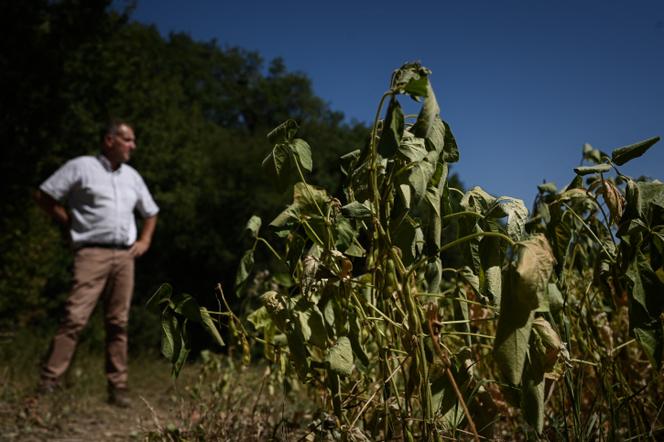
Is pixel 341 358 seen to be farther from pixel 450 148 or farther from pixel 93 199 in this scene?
pixel 93 199

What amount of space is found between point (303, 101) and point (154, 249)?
46.0 ft

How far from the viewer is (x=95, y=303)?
3881 mm

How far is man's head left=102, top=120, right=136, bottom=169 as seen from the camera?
4.00m

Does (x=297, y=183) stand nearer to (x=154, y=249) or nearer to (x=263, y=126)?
(x=154, y=249)

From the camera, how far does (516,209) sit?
0.95 m

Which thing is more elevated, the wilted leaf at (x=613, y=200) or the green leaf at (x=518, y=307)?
the wilted leaf at (x=613, y=200)

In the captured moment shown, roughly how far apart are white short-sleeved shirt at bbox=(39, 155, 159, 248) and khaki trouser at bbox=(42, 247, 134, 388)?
11 cm

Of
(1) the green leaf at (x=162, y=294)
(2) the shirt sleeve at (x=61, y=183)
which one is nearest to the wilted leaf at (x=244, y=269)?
(1) the green leaf at (x=162, y=294)

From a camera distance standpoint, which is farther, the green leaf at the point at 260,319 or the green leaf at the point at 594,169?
the green leaf at the point at 260,319

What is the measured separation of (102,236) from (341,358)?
131 inches

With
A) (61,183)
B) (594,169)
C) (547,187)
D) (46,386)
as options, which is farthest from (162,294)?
(61,183)

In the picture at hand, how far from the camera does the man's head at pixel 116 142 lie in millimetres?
4004

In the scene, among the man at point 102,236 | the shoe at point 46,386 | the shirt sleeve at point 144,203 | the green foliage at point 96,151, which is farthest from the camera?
the green foliage at point 96,151

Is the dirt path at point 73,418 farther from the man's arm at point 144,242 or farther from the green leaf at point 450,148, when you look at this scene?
the green leaf at point 450,148
